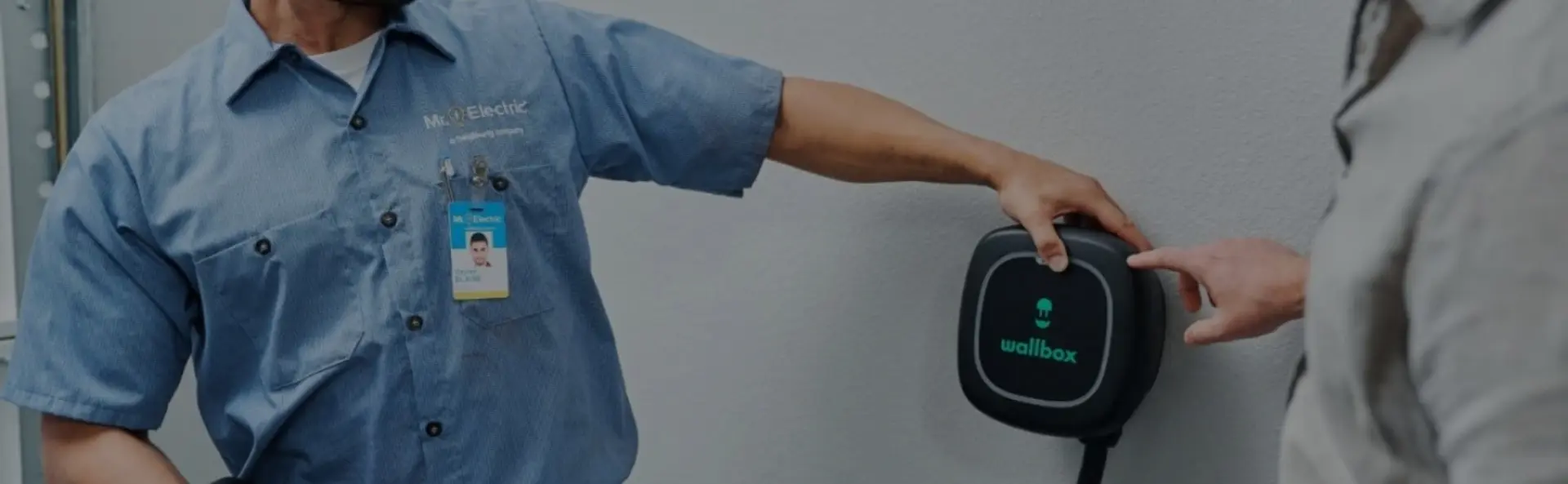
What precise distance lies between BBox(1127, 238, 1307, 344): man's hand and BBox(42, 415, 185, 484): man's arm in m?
0.77

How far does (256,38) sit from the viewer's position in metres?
1.05

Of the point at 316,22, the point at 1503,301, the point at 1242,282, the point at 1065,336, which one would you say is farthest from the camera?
the point at 316,22

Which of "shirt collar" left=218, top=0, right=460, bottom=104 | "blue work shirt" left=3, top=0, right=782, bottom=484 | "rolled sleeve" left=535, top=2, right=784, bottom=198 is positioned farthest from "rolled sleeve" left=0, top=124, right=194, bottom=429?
"rolled sleeve" left=535, top=2, right=784, bottom=198

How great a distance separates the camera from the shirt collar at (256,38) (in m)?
1.03

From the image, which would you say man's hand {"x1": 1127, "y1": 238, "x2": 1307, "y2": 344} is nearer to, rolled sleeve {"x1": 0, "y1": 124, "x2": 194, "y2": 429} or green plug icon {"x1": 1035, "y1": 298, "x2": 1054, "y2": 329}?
green plug icon {"x1": 1035, "y1": 298, "x2": 1054, "y2": 329}

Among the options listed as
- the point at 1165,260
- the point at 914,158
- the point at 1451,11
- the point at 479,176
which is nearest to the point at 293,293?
the point at 479,176

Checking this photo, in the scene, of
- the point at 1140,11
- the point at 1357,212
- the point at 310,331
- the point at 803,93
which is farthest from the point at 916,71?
the point at 1357,212

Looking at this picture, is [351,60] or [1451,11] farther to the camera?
[351,60]

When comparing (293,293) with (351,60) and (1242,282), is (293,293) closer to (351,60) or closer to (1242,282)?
(351,60)

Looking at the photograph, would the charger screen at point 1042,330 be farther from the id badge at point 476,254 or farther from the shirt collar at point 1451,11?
the shirt collar at point 1451,11

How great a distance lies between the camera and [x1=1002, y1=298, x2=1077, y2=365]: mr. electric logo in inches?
37.4

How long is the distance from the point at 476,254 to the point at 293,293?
141mm

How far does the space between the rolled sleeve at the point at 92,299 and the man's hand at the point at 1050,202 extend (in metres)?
0.65

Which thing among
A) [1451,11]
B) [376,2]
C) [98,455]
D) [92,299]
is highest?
[1451,11]
